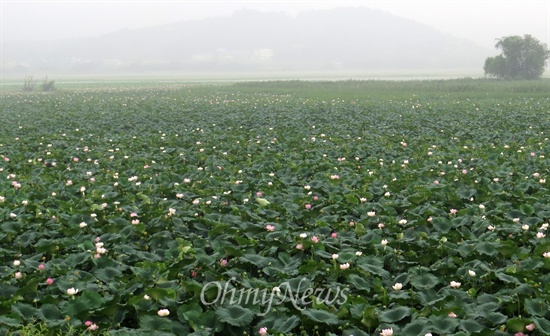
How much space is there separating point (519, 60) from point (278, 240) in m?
61.5

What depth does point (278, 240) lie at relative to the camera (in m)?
5.93

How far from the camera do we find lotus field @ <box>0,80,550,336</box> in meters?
4.16

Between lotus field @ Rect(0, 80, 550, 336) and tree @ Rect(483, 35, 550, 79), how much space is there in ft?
168

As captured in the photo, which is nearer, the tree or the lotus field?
the lotus field

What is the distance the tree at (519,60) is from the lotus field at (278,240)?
168 feet

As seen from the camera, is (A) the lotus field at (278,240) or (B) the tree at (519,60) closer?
(A) the lotus field at (278,240)

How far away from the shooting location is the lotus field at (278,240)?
4.16 metres

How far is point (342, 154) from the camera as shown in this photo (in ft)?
38.2

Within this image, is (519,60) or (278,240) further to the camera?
(519,60)

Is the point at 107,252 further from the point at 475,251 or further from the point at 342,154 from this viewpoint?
the point at 342,154

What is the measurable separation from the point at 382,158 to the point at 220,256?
6.53 metres

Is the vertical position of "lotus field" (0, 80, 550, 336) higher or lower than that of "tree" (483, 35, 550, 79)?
lower

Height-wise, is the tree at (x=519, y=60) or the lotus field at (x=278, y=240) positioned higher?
the tree at (x=519, y=60)


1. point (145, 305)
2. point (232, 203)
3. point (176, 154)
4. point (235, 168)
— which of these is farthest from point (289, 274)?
point (176, 154)
